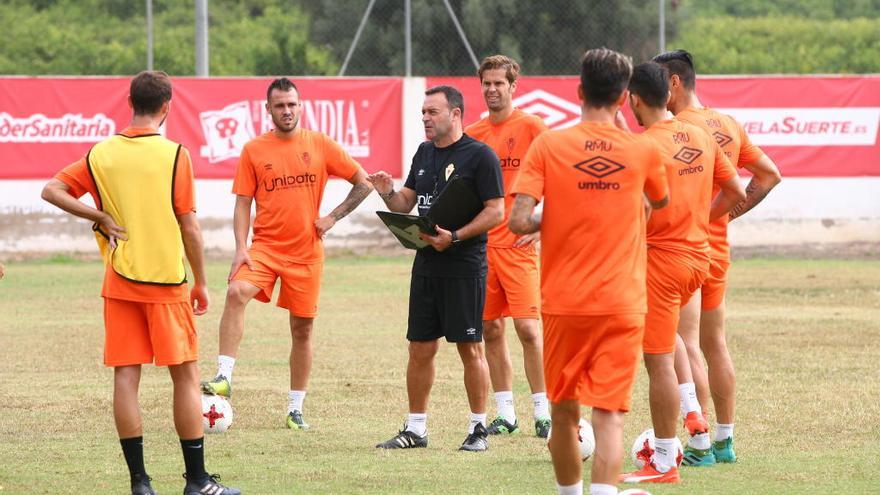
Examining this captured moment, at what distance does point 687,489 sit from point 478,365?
2.00 meters

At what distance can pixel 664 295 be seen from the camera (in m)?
7.55

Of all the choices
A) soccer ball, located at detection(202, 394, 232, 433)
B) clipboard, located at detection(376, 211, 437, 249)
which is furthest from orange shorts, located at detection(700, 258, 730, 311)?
soccer ball, located at detection(202, 394, 232, 433)

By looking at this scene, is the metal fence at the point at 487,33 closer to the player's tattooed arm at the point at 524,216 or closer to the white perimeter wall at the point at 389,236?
the white perimeter wall at the point at 389,236

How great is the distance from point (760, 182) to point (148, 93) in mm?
3567

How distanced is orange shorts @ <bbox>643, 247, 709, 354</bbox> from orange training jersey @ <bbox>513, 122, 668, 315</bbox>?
1.22m

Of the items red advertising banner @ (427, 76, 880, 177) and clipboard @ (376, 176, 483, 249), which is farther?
red advertising banner @ (427, 76, 880, 177)

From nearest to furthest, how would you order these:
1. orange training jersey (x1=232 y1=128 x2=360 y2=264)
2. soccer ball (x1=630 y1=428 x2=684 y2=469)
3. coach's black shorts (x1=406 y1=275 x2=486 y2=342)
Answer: soccer ball (x1=630 y1=428 x2=684 y2=469) < coach's black shorts (x1=406 y1=275 x2=486 y2=342) < orange training jersey (x1=232 y1=128 x2=360 y2=264)

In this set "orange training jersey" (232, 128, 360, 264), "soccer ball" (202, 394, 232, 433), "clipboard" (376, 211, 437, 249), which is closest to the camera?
"clipboard" (376, 211, 437, 249)

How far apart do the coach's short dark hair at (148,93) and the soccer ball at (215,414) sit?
2661 millimetres

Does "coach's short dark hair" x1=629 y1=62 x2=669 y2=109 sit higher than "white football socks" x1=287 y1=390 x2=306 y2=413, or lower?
higher

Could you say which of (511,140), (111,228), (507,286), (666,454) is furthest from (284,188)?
(666,454)

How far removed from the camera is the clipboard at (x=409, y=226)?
8.34 metres

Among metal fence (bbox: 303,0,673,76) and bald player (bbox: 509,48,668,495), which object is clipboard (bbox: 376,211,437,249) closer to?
bald player (bbox: 509,48,668,495)

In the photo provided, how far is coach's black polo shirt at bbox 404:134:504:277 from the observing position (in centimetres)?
859
